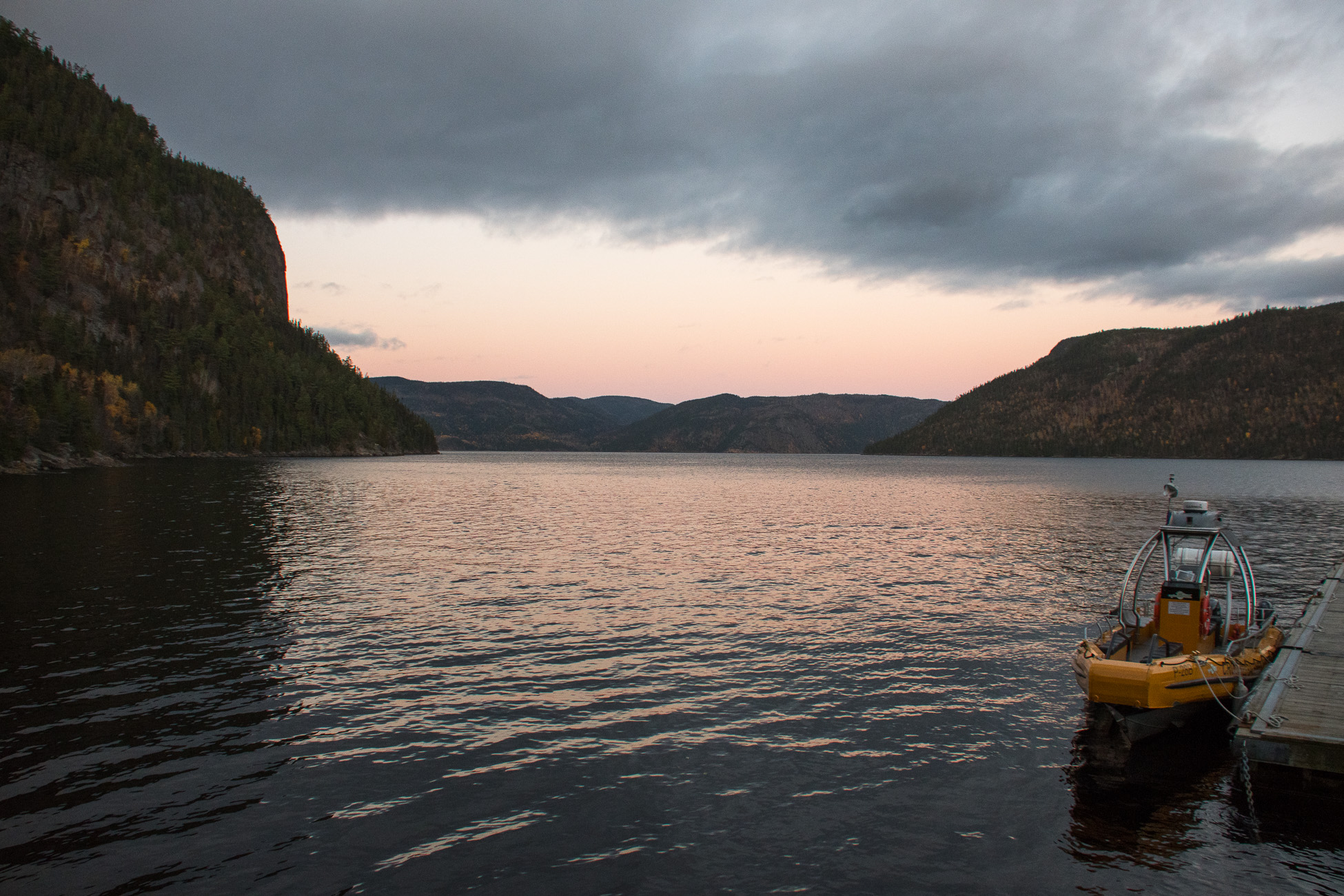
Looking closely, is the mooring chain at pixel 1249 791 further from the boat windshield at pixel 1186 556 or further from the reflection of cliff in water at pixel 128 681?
the reflection of cliff in water at pixel 128 681

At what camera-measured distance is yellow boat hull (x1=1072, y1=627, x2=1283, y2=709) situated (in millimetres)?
17828

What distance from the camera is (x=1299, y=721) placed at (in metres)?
16.2

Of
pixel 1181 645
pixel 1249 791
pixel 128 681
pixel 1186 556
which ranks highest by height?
pixel 1186 556

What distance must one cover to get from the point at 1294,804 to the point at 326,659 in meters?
24.5

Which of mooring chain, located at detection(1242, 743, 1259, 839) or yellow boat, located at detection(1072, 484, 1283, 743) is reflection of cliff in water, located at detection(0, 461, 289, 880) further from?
yellow boat, located at detection(1072, 484, 1283, 743)

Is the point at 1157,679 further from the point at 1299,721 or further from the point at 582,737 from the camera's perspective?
the point at 582,737

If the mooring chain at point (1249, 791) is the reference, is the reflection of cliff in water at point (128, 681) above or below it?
above

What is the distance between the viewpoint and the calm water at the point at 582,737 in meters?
12.0

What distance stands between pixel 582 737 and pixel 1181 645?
17.8 metres

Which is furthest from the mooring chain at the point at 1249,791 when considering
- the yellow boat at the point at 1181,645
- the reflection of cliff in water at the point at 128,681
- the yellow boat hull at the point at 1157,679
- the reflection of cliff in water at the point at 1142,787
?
the reflection of cliff in water at the point at 128,681

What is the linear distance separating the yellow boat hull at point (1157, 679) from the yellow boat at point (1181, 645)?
2 cm

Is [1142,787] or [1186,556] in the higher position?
[1186,556]

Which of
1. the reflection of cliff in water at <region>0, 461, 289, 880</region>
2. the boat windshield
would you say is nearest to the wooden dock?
the boat windshield

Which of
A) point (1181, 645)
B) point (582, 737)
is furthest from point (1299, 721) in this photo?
point (582, 737)
